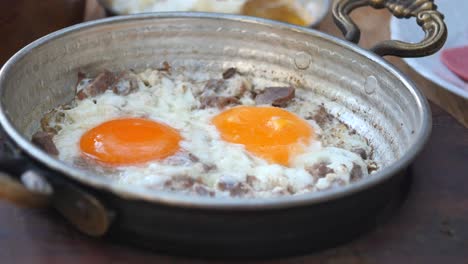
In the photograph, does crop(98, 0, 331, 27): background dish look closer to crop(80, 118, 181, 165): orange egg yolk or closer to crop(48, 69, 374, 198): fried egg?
crop(48, 69, 374, 198): fried egg

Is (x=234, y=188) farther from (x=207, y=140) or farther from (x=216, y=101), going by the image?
(x=216, y=101)

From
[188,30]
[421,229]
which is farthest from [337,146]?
[188,30]

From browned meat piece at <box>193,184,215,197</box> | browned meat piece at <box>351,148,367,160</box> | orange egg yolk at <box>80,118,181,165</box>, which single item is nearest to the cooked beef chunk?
browned meat piece at <box>351,148,367,160</box>

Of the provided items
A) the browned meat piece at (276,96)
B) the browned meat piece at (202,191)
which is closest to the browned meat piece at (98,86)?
the browned meat piece at (276,96)

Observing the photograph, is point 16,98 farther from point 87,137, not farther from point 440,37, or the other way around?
point 440,37

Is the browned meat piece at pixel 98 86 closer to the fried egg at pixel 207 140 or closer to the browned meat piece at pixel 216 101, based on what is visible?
the fried egg at pixel 207 140

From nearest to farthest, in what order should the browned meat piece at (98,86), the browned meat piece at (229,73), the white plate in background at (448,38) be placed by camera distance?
1. the browned meat piece at (98,86)
2. the browned meat piece at (229,73)
3. the white plate in background at (448,38)
